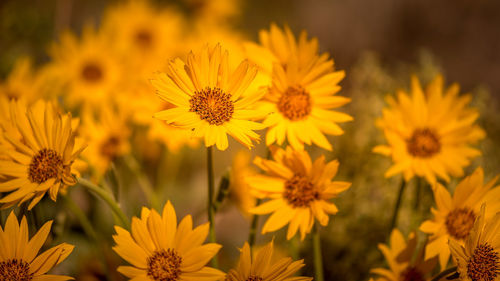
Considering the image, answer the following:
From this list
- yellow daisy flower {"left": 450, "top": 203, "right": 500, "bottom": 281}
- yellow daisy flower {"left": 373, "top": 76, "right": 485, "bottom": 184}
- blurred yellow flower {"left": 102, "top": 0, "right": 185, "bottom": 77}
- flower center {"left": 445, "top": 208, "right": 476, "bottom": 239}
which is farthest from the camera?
blurred yellow flower {"left": 102, "top": 0, "right": 185, "bottom": 77}

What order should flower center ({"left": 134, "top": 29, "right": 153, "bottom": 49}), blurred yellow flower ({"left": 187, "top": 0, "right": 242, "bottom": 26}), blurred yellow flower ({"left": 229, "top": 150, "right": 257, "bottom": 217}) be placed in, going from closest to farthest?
blurred yellow flower ({"left": 229, "top": 150, "right": 257, "bottom": 217}) → flower center ({"left": 134, "top": 29, "right": 153, "bottom": 49}) → blurred yellow flower ({"left": 187, "top": 0, "right": 242, "bottom": 26})

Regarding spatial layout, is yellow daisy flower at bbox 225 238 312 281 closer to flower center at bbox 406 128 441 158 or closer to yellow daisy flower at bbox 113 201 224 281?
yellow daisy flower at bbox 113 201 224 281

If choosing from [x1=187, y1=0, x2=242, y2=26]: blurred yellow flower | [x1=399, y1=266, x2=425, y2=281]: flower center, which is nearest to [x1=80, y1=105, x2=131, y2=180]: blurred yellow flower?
[x1=399, y1=266, x2=425, y2=281]: flower center

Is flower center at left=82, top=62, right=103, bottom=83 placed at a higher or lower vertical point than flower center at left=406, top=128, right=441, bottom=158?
higher

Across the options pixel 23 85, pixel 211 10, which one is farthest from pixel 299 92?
pixel 211 10

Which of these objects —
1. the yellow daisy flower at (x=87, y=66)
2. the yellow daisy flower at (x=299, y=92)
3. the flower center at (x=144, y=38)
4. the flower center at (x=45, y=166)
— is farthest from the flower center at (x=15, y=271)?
the flower center at (x=144, y=38)

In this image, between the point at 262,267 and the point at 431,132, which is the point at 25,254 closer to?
the point at 262,267
